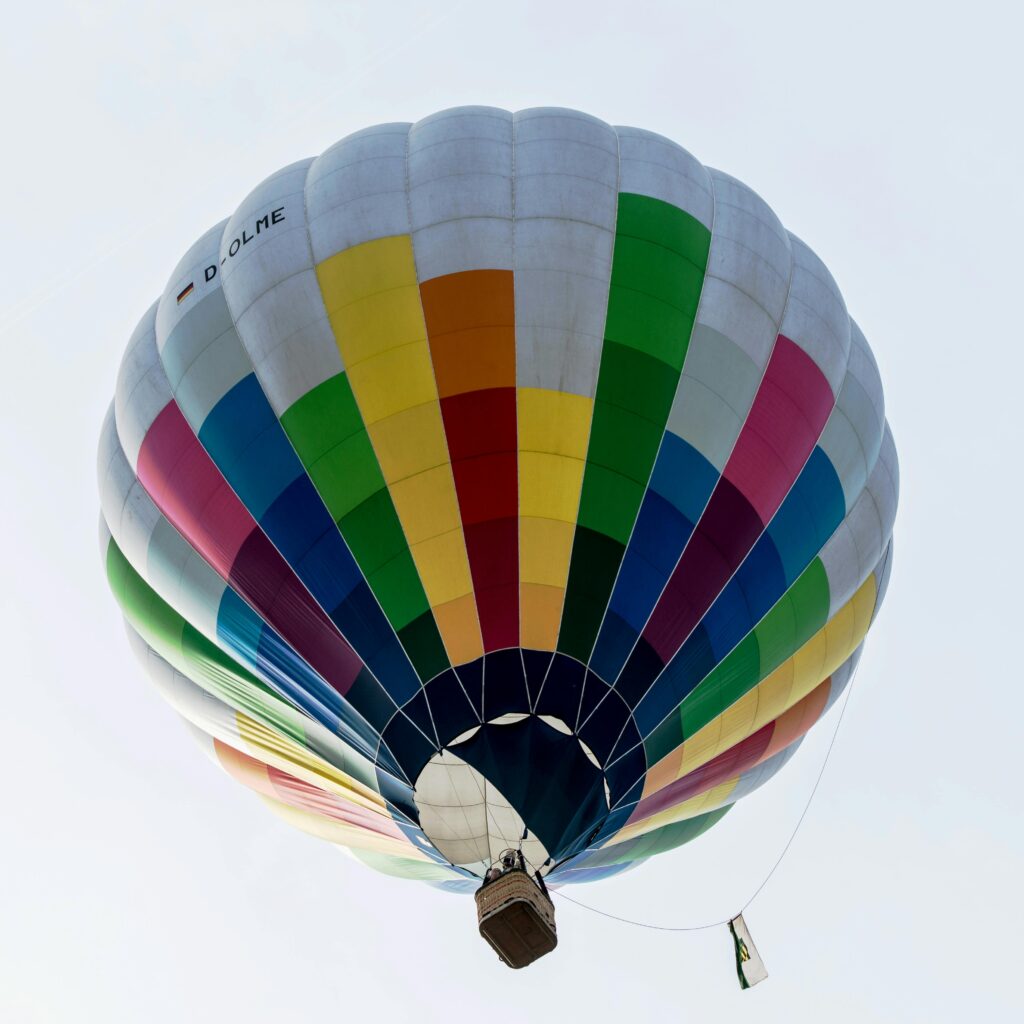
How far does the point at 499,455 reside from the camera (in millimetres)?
10117

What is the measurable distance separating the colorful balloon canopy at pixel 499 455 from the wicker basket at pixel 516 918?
1.36 feet

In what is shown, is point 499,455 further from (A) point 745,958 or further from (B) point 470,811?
(A) point 745,958

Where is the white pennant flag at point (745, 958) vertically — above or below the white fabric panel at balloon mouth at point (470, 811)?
below

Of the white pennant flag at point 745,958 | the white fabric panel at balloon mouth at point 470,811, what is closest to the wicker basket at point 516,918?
the white fabric panel at balloon mouth at point 470,811

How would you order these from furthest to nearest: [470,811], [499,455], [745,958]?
[745,958] < [470,811] < [499,455]

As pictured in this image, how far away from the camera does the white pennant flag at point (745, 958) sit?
12266 mm

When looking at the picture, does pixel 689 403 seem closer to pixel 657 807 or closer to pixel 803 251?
pixel 803 251

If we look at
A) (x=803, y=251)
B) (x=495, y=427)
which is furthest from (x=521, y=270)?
(x=803, y=251)

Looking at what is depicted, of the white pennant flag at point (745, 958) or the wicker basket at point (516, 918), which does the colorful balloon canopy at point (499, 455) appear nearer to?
the wicker basket at point (516, 918)

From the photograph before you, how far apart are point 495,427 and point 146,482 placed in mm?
2957

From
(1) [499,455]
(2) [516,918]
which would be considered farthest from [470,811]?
(1) [499,455]

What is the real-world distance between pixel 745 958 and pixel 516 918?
10.8 ft

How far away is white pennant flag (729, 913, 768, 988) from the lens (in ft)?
40.2

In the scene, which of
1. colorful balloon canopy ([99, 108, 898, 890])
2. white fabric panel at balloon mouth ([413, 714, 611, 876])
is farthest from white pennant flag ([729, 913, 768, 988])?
white fabric panel at balloon mouth ([413, 714, 611, 876])
